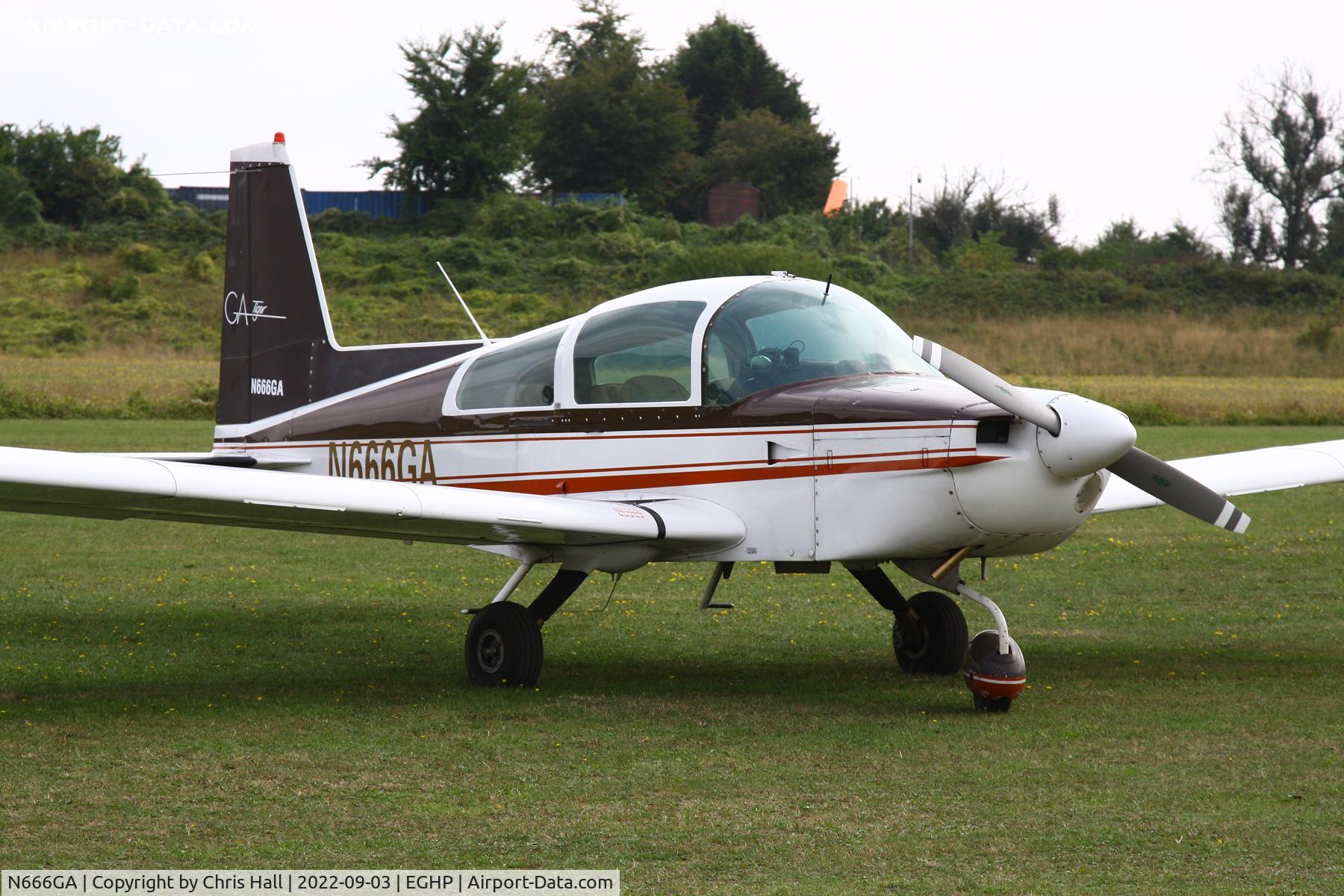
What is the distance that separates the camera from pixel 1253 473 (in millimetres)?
8805

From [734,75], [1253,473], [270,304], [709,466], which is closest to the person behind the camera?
[709,466]

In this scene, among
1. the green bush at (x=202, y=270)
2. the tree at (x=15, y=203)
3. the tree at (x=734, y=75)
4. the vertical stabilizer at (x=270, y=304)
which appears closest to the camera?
the vertical stabilizer at (x=270, y=304)

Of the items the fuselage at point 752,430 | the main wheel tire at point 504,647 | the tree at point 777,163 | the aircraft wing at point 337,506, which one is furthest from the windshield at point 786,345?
the tree at point 777,163

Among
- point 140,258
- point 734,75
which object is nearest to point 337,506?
point 140,258

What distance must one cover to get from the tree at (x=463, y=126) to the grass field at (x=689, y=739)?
52054mm

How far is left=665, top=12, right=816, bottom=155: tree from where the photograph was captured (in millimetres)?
78625

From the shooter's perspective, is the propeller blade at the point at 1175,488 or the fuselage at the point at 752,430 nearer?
the fuselage at the point at 752,430

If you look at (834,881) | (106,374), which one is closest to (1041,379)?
(106,374)

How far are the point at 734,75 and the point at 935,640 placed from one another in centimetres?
7383

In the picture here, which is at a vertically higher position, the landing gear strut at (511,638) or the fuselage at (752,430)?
the fuselage at (752,430)

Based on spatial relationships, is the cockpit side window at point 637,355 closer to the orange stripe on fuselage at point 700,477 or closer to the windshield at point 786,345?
the windshield at point 786,345

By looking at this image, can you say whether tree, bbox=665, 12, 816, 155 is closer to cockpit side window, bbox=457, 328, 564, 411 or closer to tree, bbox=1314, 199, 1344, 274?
tree, bbox=1314, 199, 1344, 274

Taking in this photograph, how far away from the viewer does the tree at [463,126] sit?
2409 inches

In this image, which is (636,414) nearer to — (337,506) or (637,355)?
(637,355)
